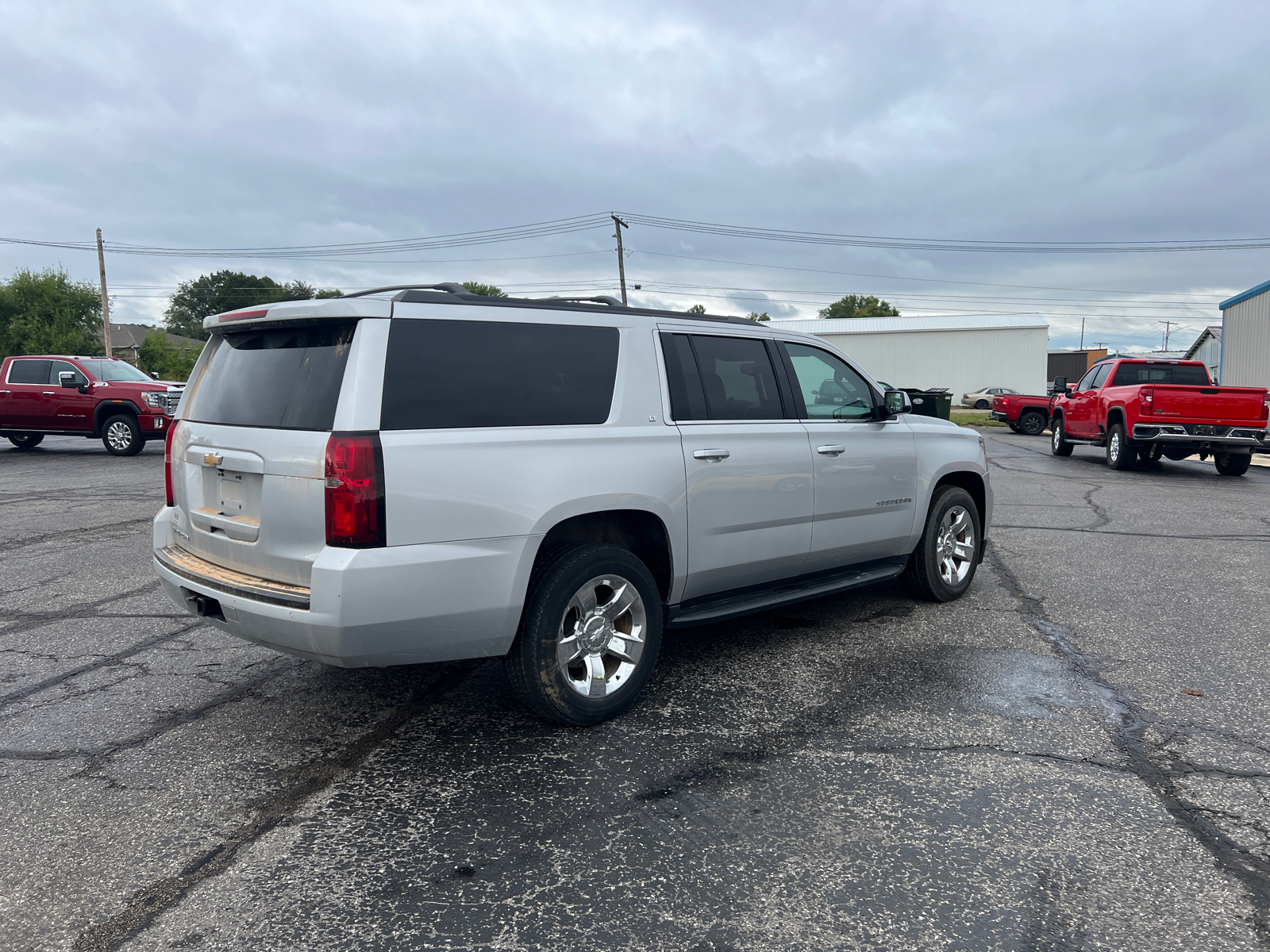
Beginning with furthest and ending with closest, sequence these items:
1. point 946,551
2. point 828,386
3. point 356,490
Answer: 1. point 946,551
2. point 828,386
3. point 356,490

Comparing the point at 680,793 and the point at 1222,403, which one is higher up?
the point at 1222,403

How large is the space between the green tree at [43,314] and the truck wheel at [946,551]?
210 ft

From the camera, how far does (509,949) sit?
7.80 feet

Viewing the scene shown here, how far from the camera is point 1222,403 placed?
13.5 metres

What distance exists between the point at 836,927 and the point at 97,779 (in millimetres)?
2811

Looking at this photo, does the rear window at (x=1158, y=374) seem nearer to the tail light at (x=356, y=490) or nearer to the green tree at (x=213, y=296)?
the tail light at (x=356, y=490)

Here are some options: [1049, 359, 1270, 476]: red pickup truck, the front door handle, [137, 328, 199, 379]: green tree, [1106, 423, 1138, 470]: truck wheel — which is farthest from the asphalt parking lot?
[137, 328, 199, 379]: green tree

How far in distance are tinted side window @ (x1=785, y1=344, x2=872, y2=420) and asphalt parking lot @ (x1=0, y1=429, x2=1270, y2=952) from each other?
1.35 metres

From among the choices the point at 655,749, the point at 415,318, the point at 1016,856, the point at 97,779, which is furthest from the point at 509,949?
the point at 415,318

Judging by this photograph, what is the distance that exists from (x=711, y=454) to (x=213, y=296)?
109m

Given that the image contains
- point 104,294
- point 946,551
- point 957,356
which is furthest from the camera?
point 957,356

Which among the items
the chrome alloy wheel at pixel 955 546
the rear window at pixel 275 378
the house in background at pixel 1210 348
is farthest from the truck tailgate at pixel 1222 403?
the house in background at pixel 1210 348

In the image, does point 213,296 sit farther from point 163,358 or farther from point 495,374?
point 495,374

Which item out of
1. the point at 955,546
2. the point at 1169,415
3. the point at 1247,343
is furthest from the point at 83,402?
the point at 1247,343
